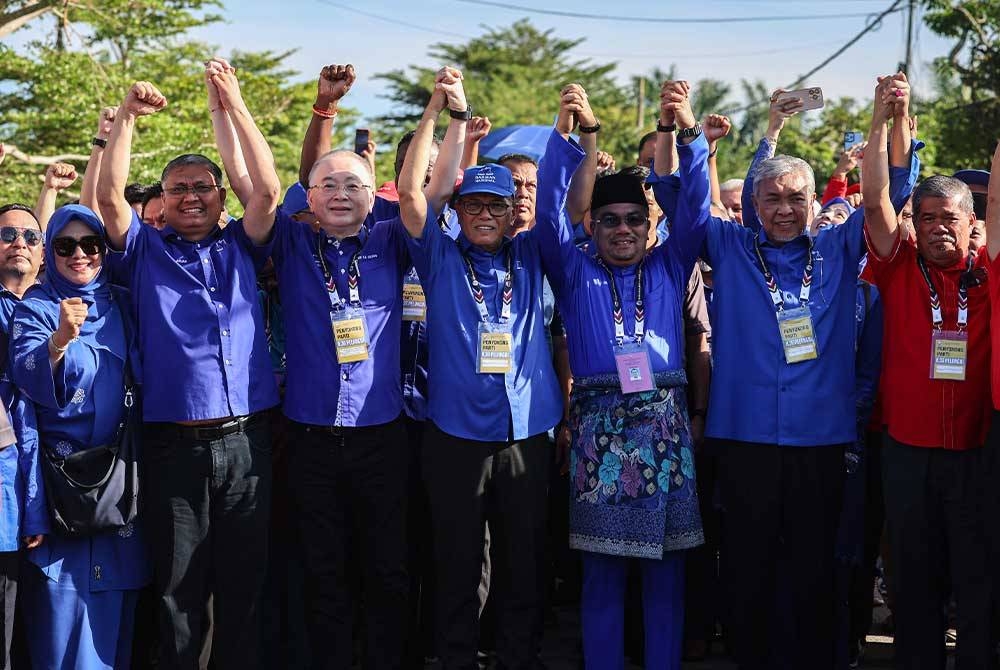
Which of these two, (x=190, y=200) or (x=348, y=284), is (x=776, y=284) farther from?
(x=190, y=200)

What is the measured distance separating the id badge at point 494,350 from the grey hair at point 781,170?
1.34m

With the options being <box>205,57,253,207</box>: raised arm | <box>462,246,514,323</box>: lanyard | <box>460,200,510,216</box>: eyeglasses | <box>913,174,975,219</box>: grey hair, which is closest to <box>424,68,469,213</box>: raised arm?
<box>460,200,510,216</box>: eyeglasses

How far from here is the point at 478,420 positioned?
4438 millimetres

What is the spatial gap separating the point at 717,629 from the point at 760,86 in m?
48.3

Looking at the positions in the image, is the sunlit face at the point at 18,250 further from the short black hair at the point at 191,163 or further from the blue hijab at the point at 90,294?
the short black hair at the point at 191,163

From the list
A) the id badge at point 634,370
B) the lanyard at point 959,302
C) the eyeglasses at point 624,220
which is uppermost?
the eyeglasses at point 624,220

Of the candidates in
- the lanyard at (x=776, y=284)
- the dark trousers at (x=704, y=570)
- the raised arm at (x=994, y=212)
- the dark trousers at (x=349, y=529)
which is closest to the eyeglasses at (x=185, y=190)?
the dark trousers at (x=349, y=529)

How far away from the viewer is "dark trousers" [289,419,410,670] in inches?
175

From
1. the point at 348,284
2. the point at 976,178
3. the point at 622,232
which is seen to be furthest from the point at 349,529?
the point at 976,178

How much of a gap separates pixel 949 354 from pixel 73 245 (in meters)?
3.61

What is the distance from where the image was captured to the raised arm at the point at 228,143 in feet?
14.4

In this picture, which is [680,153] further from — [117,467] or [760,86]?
[760,86]

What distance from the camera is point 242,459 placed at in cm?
432

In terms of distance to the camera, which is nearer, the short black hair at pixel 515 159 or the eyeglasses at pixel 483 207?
the eyeglasses at pixel 483 207
